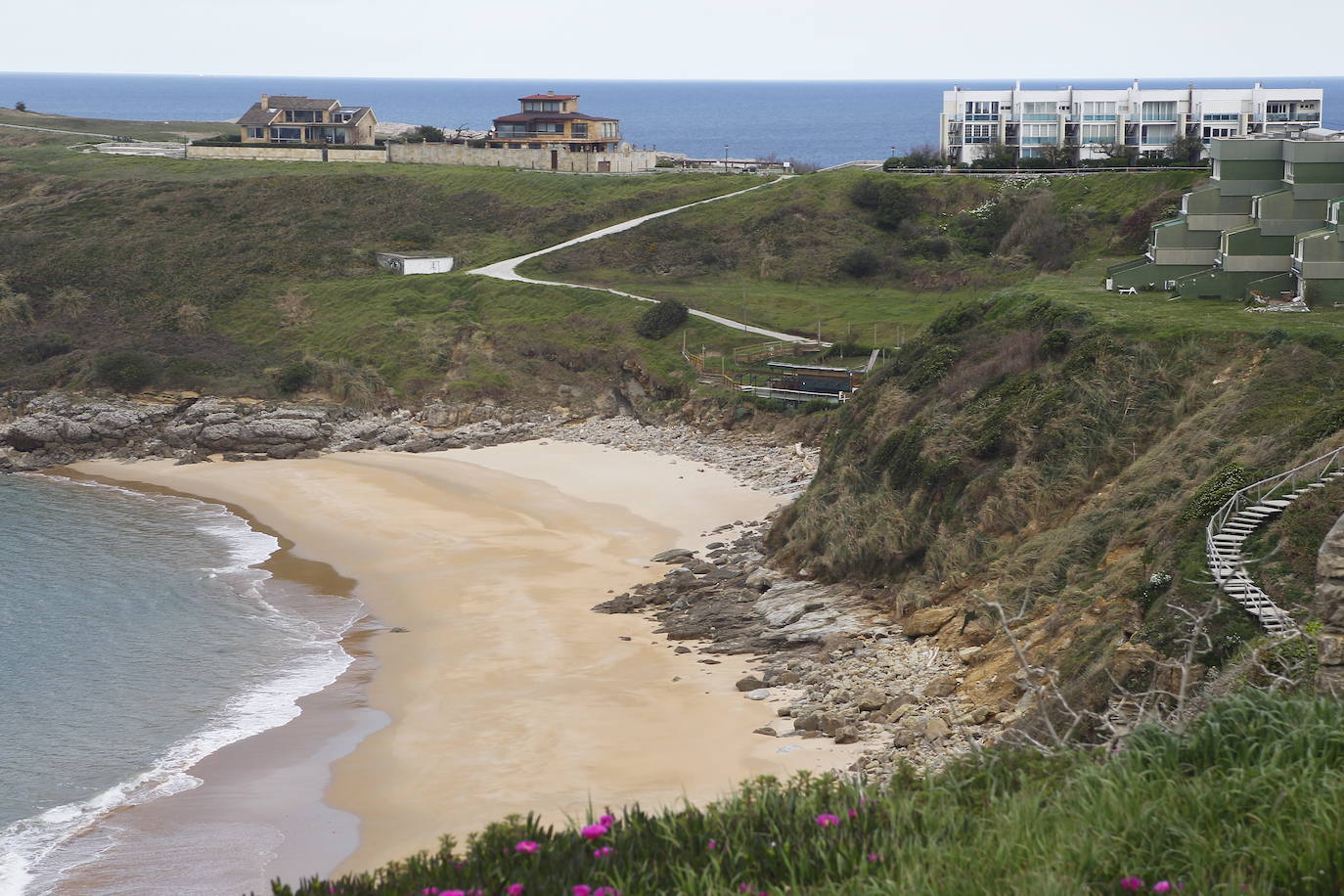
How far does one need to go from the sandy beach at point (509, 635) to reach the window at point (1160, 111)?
47.9 meters

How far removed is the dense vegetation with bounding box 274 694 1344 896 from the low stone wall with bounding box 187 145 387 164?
290ft

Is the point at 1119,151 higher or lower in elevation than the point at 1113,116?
lower

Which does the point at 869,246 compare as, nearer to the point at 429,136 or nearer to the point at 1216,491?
the point at 1216,491

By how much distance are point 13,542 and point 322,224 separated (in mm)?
40832

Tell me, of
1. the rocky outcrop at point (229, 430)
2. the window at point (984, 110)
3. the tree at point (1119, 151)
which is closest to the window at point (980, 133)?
the window at point (984, 110)

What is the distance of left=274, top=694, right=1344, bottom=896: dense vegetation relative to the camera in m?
10.7

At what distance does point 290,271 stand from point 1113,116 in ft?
168

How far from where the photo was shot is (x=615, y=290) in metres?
66.9

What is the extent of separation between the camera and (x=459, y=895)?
36.5 feet

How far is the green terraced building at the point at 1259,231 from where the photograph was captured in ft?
121

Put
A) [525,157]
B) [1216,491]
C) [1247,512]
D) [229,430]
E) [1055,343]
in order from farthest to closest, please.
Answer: [525,157] → [229,430] → [1055,343] → [1216,491] → [1247,512]

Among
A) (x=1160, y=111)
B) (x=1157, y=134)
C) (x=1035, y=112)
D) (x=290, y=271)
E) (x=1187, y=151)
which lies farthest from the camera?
Result: (x=1035, y=112)

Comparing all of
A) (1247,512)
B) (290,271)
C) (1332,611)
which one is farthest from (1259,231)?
(290,271)

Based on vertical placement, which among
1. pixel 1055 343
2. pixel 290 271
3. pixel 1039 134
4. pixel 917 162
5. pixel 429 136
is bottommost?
pixel 1055 343
